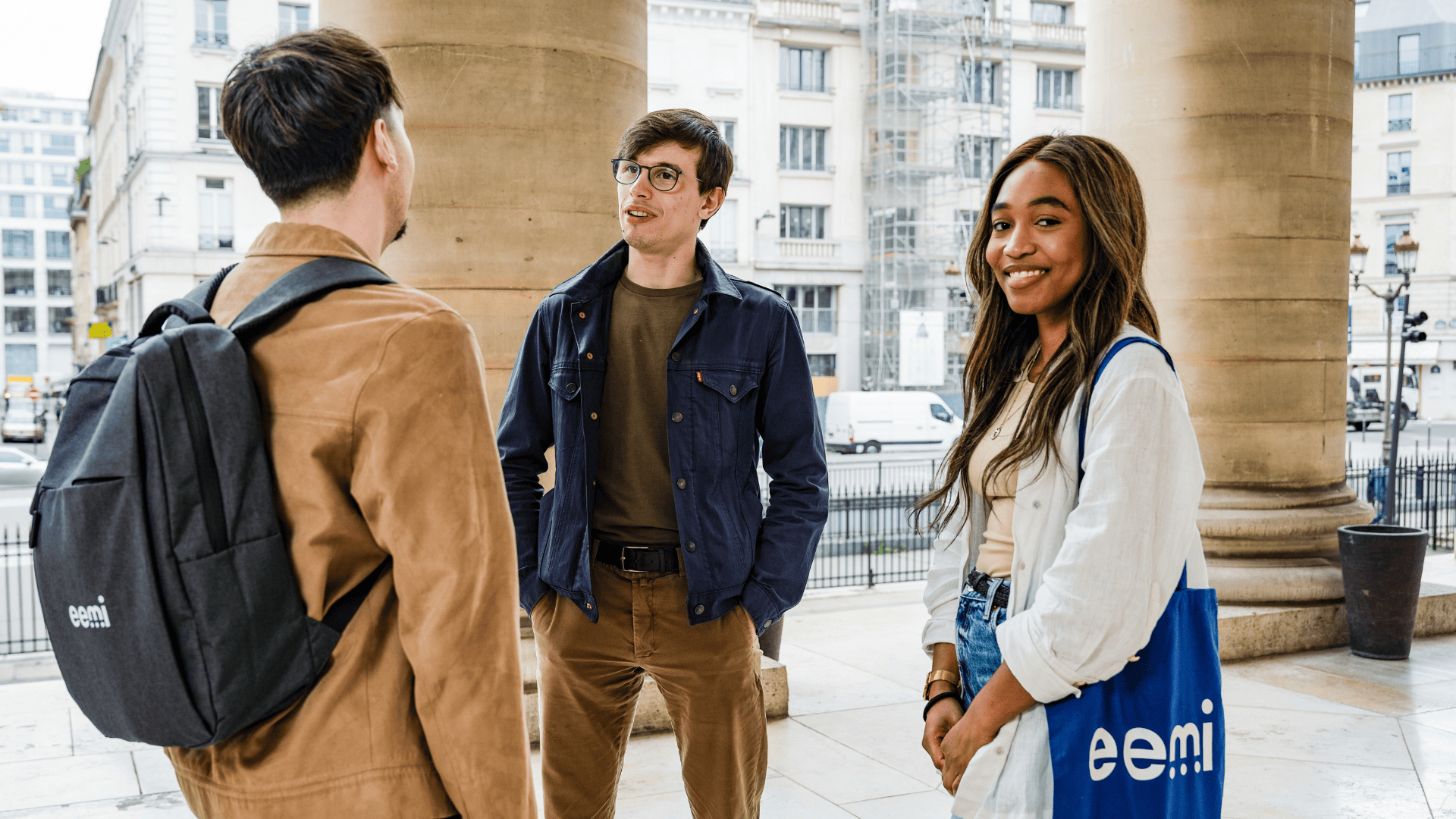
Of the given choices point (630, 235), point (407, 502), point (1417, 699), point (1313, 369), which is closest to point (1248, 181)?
point (1313, 369)

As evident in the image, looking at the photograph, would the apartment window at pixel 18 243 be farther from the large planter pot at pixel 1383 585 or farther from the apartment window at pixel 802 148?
the large planter pot at pixel 1383 585

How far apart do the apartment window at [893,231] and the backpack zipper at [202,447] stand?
38.6 meters

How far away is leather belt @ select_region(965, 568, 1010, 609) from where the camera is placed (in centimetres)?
229

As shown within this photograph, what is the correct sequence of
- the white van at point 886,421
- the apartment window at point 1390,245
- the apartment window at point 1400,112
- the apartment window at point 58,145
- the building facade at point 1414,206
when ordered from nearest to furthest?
the white van at point 886,421, the building facade at point 1414,206, the apartment window at point 1390,245, the apartment window at point 1400,112, the apartment window at point 58,145

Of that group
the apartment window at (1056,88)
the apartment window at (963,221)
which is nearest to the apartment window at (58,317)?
the apartment window at (963,221)

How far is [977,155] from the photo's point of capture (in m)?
42.5

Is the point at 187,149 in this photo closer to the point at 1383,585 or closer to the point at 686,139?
the point at 1383,585

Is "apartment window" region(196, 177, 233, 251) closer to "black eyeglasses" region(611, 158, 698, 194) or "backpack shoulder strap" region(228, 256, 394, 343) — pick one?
"black eyeglasses" region(611, 158, 698, 194)

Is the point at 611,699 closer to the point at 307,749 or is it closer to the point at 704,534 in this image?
the point at 704,534

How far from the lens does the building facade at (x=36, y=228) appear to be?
93938 millimetres

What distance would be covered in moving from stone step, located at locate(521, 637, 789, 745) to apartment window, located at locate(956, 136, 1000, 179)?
3702 centimetres

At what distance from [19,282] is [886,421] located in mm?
92485

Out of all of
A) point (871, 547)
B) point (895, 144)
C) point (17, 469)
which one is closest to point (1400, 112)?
point (895, 144)

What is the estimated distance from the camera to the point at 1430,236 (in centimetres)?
5247
